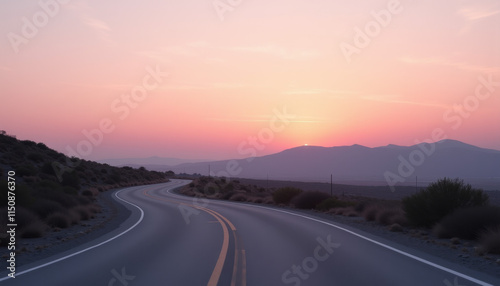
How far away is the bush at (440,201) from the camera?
19.8 meters

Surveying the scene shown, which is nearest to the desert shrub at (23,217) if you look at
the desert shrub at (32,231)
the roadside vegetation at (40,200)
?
the roadside vegetation at (40,200)

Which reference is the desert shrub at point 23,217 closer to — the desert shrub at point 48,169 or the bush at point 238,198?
the bush at point 238,198

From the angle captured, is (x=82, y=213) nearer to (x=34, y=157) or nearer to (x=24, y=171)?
(x=24, y=171)

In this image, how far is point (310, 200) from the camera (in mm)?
35656

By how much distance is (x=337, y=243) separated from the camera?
15.6 metres

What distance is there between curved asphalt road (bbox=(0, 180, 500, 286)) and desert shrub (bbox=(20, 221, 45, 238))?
248 cm

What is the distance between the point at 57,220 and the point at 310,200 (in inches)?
762

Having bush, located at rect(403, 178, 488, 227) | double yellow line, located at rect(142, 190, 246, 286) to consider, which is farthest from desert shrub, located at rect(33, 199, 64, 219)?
bush, located at rect(403, 178, 488, 227)

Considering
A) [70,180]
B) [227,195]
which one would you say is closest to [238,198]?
[227,195]

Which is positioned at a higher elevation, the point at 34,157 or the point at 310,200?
the point at 34,157

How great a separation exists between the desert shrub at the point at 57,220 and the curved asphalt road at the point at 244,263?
4066mm

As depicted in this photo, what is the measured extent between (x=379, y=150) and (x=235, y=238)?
185 m

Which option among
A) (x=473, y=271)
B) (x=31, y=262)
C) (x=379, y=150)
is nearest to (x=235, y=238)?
(x=31, y=262)

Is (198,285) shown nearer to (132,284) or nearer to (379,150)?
(132,284)
